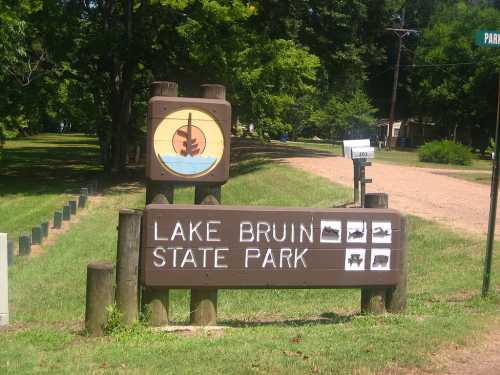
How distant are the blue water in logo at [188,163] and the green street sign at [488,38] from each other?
124 inches

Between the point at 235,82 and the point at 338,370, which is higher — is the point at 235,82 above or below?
above

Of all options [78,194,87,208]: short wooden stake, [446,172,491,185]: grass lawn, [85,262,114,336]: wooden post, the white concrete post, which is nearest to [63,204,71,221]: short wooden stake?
[78,194,87,208]: short wooden stake

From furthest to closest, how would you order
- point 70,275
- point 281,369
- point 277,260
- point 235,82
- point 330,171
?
point 235,82, point 330,171, point 70,275, point 277,260, point 281,369

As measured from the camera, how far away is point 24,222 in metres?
20.6

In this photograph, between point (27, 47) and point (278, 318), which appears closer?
point (278, 318)

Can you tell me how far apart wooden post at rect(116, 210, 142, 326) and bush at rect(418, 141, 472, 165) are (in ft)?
94.6

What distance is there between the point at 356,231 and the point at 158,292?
1.91 metres

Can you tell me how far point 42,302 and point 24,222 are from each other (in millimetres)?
10740

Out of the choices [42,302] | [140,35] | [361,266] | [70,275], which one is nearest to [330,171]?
[140,35]

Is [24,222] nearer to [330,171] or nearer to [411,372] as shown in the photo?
[330,171]

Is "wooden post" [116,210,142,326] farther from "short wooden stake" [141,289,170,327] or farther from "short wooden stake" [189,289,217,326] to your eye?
"short wooden stake" [189,289,217,326]

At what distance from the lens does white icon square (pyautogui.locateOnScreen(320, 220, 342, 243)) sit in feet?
22.9

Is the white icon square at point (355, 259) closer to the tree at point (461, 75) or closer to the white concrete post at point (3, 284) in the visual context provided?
the white concrete post at point (3, 284)

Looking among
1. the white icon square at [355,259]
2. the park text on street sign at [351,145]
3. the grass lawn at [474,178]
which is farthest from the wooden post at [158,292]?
the grass lawn at [474,178]
